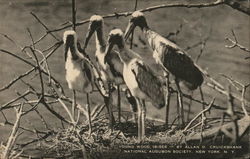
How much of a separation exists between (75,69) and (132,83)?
25 cm

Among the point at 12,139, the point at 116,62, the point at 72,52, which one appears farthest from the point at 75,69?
the point at 12,139

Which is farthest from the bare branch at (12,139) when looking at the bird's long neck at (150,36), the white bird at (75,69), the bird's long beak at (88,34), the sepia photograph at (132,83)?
the bird's long neck at (150,36)

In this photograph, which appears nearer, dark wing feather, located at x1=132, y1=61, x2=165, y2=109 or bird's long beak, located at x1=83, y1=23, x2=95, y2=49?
dark wing feather, located at x1=132, y1=61, x2=165, y2=109

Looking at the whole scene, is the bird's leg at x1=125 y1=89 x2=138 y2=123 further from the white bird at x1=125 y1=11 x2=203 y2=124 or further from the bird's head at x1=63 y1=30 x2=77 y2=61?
the bird's head at x1=63 y1=30 x2=77 y2=61

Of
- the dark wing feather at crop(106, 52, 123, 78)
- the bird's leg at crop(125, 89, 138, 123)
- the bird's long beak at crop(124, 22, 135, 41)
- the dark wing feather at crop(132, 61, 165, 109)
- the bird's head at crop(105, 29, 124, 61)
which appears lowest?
the bird's leg at crop(125, 89, 138, 123)

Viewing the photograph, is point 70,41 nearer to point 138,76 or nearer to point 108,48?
point 108,48

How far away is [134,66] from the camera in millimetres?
2613

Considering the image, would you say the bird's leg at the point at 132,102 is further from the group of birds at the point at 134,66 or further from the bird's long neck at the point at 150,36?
the bird's long neck at the point at 150,36

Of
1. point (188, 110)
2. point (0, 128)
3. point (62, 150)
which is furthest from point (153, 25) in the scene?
point (0, 128)

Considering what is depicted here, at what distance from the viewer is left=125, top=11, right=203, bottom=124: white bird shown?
2.65 metres

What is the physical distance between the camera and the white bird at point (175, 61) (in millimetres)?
2650

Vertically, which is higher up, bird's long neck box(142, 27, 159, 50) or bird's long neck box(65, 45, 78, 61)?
bird's long neck box(142, 27, 159, 50)

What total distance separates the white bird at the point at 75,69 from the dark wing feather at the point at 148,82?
22 centimetres

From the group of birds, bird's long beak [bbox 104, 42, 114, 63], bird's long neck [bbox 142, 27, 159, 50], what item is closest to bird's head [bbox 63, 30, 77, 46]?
the group of birds
